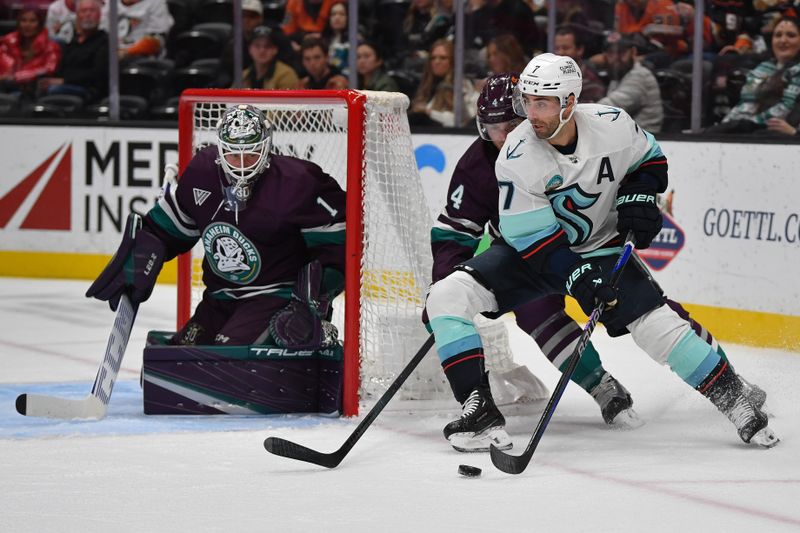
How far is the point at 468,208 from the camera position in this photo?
3.62 metres

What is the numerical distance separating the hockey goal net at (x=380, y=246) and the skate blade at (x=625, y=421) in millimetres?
462

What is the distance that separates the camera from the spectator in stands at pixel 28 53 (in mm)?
7445

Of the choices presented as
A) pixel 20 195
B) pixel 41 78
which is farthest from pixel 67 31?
pixel 20 195

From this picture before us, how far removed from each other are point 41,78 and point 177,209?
12.9 feet

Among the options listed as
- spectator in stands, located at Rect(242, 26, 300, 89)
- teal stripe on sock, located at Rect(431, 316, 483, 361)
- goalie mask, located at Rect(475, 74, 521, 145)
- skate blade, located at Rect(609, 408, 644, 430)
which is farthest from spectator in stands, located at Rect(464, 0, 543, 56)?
teal stripe on sock, located at Rect(431, 316, 483, 361)

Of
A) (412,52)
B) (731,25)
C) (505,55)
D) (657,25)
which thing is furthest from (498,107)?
(412,52)

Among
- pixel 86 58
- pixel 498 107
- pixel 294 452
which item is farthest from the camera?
pixel 86 58

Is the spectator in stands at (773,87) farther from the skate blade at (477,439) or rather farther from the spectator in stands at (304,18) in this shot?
the skate blade at (477,439)

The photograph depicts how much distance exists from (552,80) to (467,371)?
0.74 metres

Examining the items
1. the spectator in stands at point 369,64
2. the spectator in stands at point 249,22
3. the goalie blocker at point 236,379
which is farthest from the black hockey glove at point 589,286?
the spectator in stands at point 249,22

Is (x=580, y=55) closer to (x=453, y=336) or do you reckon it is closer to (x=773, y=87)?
(x=773, y=87)

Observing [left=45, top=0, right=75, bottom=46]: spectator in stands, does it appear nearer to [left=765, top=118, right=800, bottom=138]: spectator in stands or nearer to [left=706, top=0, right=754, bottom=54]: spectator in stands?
[left=706, top=0, right=754, bottom=54]: spectator in stands

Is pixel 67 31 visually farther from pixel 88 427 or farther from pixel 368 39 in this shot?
pixel 88 427

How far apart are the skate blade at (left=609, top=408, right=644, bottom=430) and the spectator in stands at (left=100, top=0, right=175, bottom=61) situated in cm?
440
